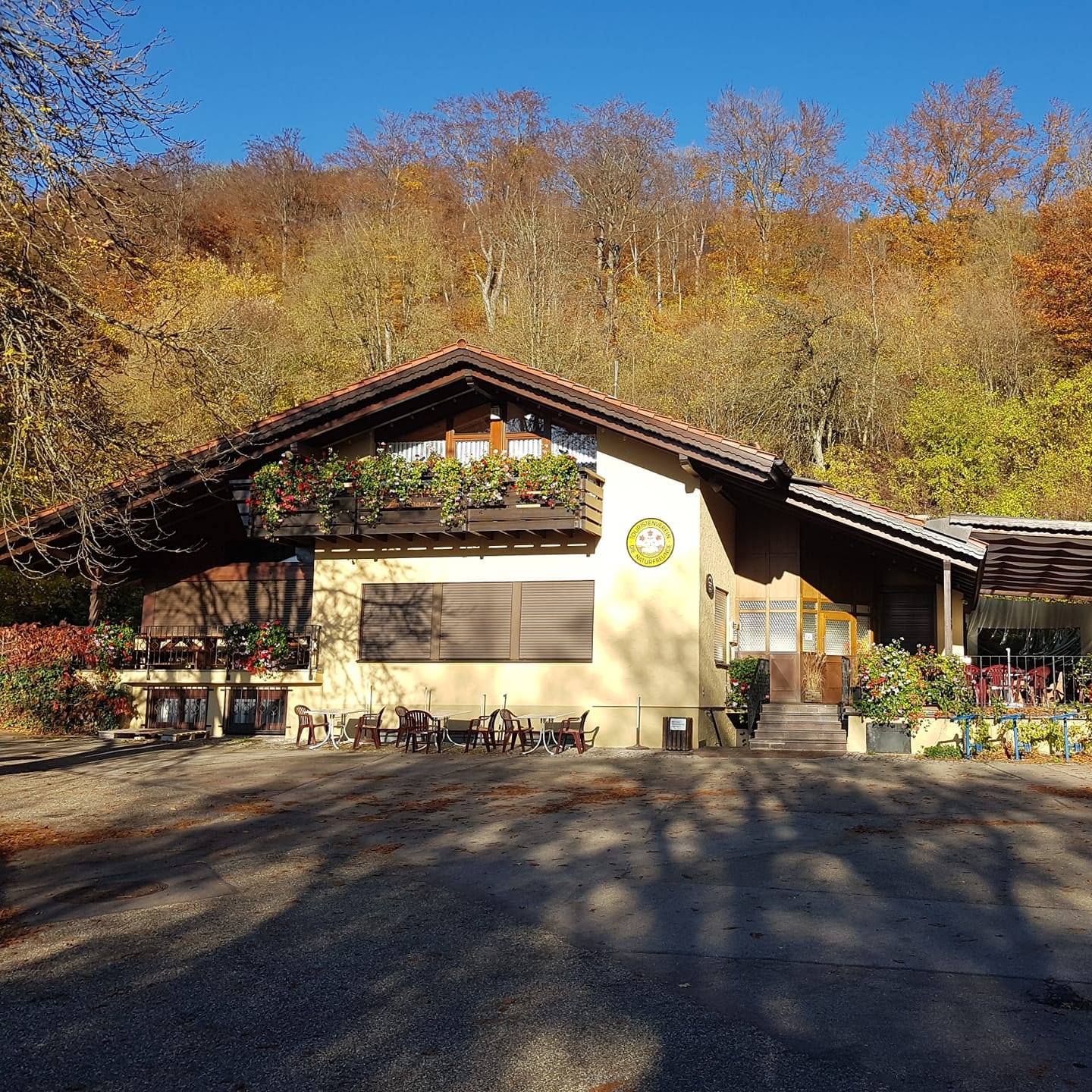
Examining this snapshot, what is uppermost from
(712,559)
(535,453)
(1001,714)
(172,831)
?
(535,453)

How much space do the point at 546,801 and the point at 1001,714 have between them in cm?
782

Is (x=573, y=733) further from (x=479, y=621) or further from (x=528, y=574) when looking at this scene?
(x=528, y=574)

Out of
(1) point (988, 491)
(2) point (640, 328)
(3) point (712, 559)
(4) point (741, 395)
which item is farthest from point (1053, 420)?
(3) point (712, 559)

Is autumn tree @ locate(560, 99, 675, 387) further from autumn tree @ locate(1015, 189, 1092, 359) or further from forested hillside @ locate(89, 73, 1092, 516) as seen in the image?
autumn tree @ locate(1015, 189, 1092, 359)

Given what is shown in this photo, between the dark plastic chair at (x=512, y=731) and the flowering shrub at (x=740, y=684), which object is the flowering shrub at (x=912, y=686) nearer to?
the flowering shrub at (x=740, y=684)

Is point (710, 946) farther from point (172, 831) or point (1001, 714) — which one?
point (1001, 714)

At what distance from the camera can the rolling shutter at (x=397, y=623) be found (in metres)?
19.8

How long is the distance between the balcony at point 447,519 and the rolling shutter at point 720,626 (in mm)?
2592

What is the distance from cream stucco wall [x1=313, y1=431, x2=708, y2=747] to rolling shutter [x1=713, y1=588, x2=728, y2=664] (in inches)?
31.6

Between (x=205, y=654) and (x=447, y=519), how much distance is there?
5361 millimetres

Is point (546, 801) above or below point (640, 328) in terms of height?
below

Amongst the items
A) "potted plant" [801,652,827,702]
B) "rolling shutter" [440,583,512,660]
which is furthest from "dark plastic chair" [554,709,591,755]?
"potted plant" [801,652,827,702]

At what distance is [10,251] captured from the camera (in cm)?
1203

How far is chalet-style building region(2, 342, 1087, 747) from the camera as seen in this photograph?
18.6 m
